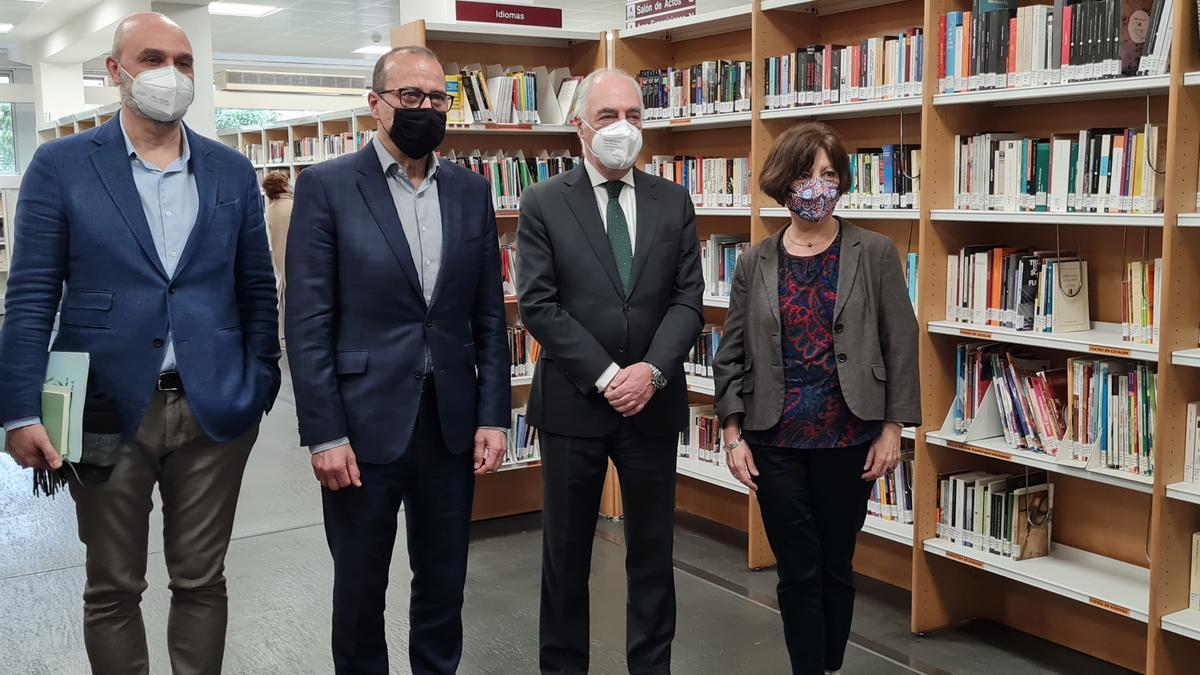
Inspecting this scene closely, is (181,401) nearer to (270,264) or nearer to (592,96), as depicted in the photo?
(270,264)

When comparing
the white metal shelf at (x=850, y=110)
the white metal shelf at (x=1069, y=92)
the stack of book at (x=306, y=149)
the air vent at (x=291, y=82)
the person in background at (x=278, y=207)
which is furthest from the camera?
the air vent at (x=291, y=82)

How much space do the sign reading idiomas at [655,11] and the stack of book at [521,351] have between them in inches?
59.7

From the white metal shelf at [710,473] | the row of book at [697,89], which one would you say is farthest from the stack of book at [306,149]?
the white metal shelf at [710,473]

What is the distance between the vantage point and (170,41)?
2.47 meters

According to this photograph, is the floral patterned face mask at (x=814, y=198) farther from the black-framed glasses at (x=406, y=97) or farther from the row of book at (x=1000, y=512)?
the row of book at (x=1000, y=512)

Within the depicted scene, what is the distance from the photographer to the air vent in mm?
17828

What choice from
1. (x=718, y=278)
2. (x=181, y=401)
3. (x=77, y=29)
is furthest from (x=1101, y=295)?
(x=77, y=29)

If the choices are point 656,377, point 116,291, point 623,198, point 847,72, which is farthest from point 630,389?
point 847,72

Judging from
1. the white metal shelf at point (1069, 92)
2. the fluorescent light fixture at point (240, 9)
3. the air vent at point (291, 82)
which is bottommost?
the white metal shelf at point (1069, 92)

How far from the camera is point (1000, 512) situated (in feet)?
11.8

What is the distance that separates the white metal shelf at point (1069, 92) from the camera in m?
2.99

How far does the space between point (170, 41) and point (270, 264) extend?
0.56 metres

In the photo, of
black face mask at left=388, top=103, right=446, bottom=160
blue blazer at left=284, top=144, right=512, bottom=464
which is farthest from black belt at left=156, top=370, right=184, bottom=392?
black face mask at left=388, top=103, right=446, bottom=160

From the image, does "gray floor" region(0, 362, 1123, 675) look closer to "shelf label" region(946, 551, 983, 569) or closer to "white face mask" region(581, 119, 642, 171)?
"shelf label" region(946, 551, 983, 569)
